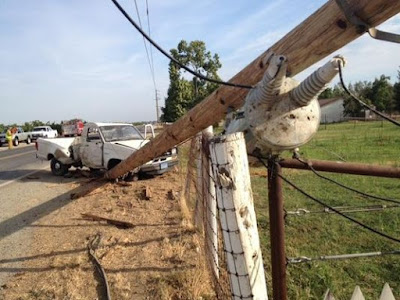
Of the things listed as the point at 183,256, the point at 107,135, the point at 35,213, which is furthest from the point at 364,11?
the point at 107,135

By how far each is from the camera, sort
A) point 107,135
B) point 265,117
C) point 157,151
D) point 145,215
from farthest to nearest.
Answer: point 107,135 → point 145,215 → point 157,151 → point 265,117

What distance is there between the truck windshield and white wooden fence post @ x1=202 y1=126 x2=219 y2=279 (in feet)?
27.6

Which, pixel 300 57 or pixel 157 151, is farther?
pixel 157 151

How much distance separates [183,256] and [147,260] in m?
0.51

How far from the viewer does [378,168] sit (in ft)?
7.23

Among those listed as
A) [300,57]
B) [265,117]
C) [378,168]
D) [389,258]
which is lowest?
[389,258]

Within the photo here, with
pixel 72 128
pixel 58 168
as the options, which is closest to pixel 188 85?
pixel 72 128

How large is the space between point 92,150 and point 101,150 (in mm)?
483

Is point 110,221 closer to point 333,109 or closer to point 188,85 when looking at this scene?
point 188,85

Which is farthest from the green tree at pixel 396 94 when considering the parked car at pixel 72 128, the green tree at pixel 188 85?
the parked car at pixel 72 128

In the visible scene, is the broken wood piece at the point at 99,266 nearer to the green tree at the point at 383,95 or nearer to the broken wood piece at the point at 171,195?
the broken wood piece at the point at 171,195

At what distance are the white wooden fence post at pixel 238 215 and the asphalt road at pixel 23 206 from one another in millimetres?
4074

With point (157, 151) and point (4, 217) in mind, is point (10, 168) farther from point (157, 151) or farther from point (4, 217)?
point (157, 151)

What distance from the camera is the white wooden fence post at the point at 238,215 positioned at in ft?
6.13
